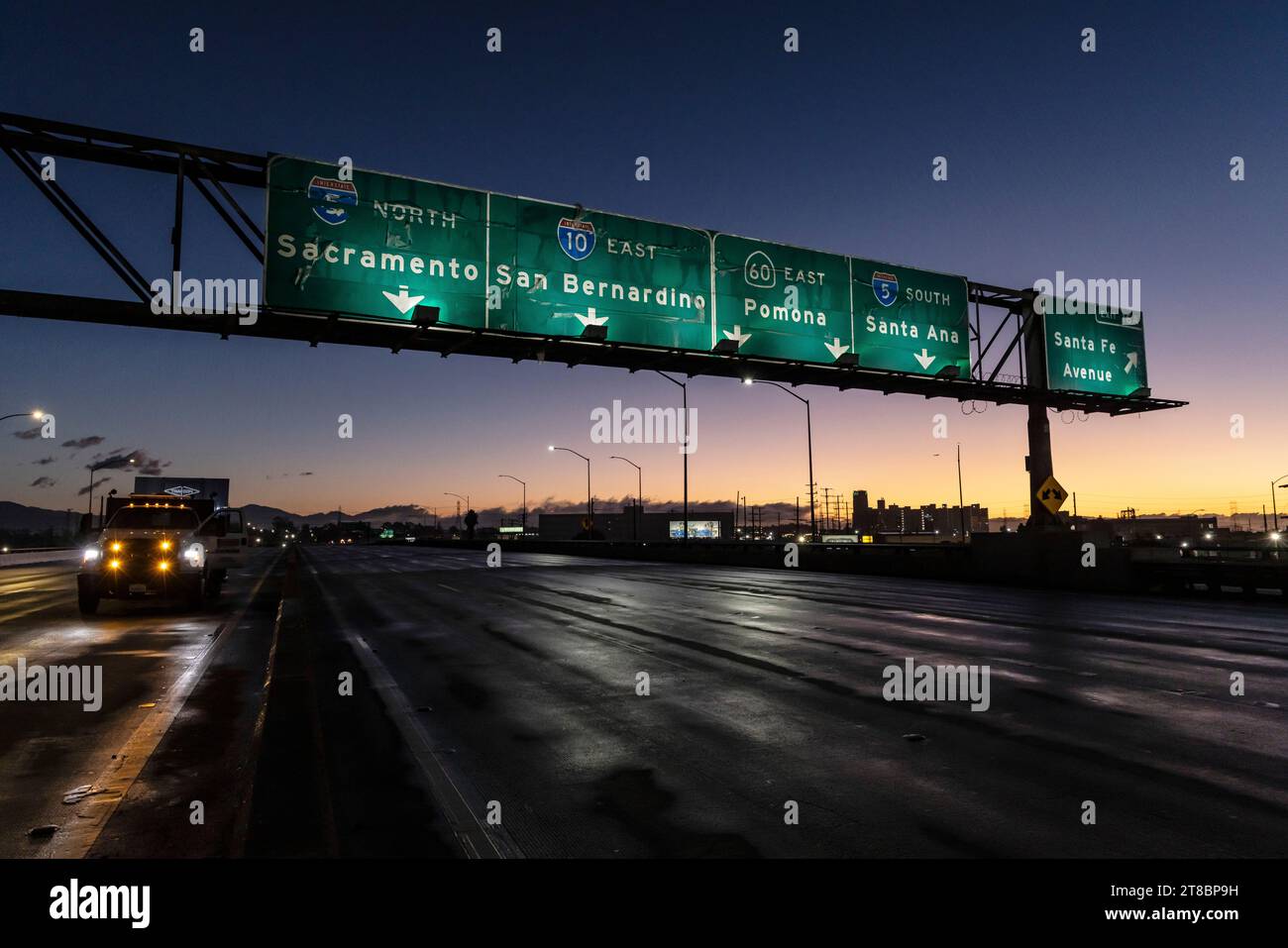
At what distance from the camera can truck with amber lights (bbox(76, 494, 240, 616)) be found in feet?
50.2

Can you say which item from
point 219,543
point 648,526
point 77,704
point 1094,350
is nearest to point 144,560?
point 219,543

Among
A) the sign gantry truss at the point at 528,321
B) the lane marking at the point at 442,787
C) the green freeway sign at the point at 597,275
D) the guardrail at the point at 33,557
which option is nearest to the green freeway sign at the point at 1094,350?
the sign gantry truss at the point at 528,321

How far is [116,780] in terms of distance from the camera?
514 centimetres

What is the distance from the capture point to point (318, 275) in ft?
51.7

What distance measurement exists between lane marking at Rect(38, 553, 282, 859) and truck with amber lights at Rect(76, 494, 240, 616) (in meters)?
8.15

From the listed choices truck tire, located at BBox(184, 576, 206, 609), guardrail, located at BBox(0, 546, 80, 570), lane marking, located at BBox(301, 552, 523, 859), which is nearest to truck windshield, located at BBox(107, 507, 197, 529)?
truck tire, located at BBox(184, 576, 206, 609)

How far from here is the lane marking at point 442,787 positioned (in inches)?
152

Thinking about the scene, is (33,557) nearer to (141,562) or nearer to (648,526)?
(141,562)

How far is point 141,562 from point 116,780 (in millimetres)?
12428

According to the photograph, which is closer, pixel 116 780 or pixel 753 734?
pixel 116 780

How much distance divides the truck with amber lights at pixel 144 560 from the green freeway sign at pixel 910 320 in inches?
698

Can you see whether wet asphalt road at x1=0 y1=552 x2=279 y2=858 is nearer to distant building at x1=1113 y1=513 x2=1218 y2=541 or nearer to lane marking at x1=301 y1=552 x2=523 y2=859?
lane marking at x1=301 y1=552 x2=523 y2=859
